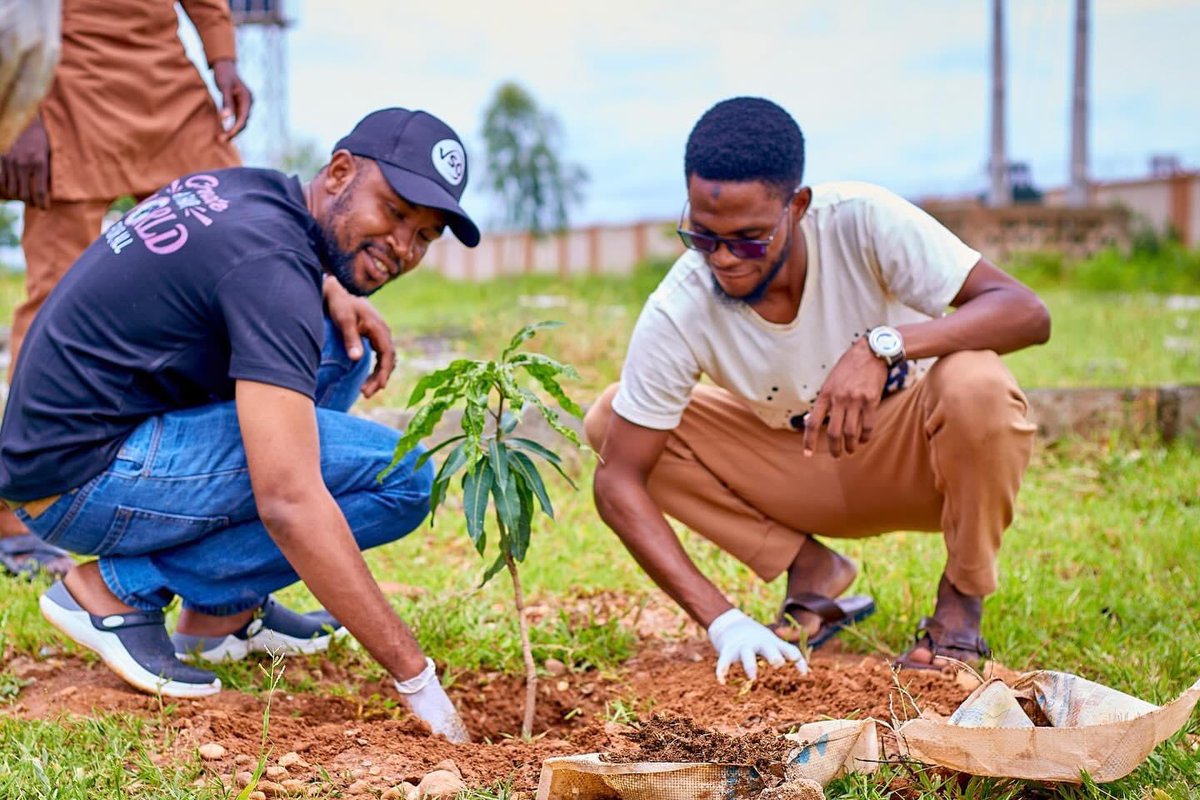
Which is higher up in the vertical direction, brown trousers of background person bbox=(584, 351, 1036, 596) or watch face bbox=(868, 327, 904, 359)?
watch face bbox=(868, 327, 904, 359)

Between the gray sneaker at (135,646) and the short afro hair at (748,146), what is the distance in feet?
5.33

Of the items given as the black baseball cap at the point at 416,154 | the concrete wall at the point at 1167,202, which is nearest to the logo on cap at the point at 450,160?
the black baseball cap at the point at 416,154

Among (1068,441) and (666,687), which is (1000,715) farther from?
(1068,441)

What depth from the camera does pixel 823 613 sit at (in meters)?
3.25

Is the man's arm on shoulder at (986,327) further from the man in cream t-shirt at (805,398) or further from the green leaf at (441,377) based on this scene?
the green leaf at (441,377)

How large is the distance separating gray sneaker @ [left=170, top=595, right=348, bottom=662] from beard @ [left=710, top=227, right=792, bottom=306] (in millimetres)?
1285

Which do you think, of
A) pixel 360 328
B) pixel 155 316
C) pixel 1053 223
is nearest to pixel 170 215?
pixel 155 316

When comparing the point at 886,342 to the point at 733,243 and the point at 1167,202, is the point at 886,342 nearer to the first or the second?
the point at 733,243

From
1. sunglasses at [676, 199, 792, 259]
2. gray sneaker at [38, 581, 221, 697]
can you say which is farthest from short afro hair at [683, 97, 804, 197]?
gray sneaker at [38, 581, 221, 697]

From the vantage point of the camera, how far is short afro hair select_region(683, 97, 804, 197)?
9.51ft

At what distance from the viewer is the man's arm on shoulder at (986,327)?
2961 mm

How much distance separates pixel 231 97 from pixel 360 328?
138 centimetres

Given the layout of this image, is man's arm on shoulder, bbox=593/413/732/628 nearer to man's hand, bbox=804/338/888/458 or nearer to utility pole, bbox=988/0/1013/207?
man's hand, bbox=804/338/888/458

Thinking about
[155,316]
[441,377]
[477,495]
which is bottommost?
[477,495]
